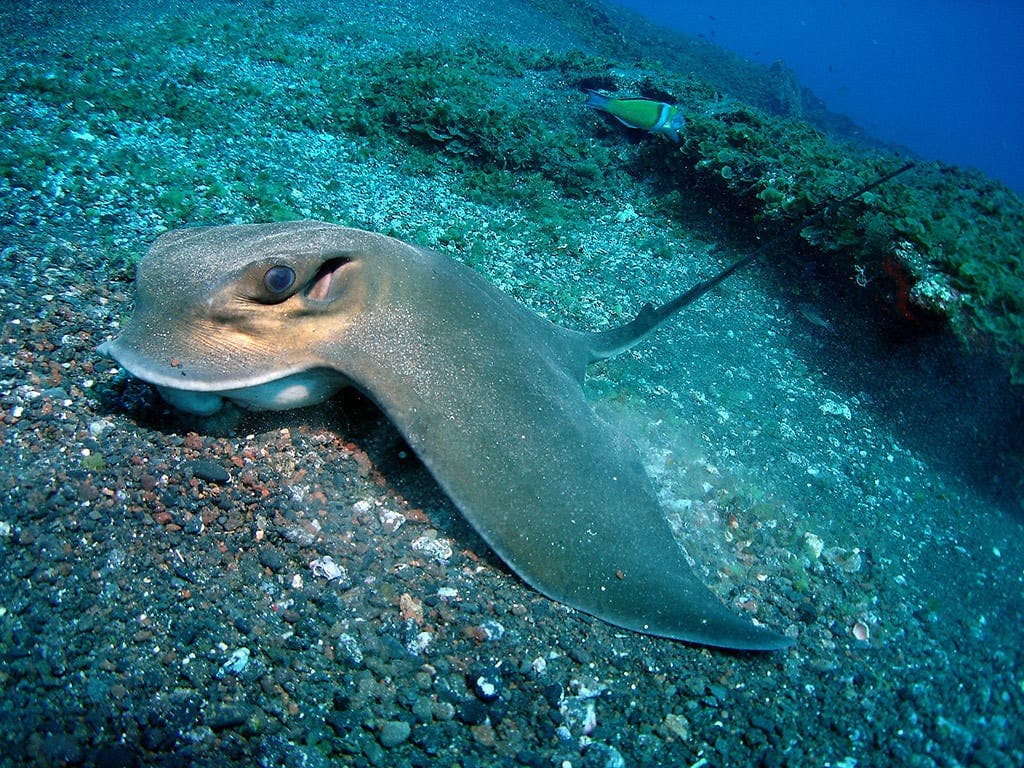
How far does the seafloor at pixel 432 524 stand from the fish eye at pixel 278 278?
874 millimetres

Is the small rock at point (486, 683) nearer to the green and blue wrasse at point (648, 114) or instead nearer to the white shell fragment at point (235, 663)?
the white shell fragment at point (235, 663)

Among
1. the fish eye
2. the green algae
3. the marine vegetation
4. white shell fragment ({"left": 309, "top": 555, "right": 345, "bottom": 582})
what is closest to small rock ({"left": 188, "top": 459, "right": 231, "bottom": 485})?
white shell fragment ({"left": 309, "top": 555, "right": 345, "bottom": 582})

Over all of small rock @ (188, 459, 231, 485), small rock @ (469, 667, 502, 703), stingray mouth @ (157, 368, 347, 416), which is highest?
stingray mouth @ (157, 368, 347, 416)

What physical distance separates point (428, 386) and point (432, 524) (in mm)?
906

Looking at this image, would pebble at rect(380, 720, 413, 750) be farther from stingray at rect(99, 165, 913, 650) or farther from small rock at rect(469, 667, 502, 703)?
stingray at rect(99, 165, 913, 650)

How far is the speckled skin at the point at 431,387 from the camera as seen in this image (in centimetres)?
250

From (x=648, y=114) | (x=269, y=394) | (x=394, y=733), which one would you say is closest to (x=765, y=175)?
(x=648, y=114)

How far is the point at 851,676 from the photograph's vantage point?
10.00 feet

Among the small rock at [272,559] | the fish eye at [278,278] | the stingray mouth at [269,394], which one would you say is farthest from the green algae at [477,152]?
the small rock at [272,559]

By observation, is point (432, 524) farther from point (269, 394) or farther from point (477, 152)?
point (477, 152)

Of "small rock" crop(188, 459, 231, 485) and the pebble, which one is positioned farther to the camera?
"small rock" crop(188, 459, 231, 485)

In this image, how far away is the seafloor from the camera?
7.36 ft

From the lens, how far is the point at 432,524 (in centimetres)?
303

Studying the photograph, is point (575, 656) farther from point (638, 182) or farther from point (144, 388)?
point (638, 182)
